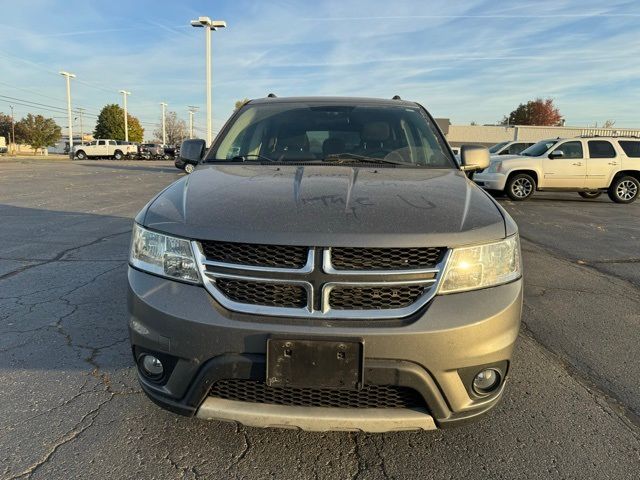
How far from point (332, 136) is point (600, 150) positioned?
13326mm

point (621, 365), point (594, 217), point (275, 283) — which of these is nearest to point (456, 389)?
point (275, 283)

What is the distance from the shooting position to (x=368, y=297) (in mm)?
1886

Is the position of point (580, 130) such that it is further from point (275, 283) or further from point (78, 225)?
point (275, 283)

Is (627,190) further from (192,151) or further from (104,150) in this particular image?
(104,150)

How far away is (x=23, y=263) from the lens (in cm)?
536

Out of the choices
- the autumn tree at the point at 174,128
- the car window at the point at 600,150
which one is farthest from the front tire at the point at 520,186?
the autumn tree at the point at 174,128

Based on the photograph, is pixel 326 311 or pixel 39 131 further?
pixel 39 131

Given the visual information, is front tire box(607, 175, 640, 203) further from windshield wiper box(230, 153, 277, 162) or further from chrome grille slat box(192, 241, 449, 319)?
chrome grille slat box(192, 241, 449, 319)

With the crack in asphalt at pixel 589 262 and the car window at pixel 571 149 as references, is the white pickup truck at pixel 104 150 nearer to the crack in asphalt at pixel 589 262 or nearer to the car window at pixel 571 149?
the car window at pixel 571 149

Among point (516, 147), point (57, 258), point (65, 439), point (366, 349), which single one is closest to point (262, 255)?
point (366, 349)

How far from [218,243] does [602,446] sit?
2.11 m

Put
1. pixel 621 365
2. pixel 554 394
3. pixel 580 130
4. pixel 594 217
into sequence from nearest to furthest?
1. pixel 554 394
2. pixel 621 365
3. pixel 594 217
4. pixel 580 130

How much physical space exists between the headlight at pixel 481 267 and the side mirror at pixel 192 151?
232cm

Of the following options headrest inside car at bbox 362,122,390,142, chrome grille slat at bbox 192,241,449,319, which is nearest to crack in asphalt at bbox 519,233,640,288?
headrest inside car at bbox 362,122,390,142
